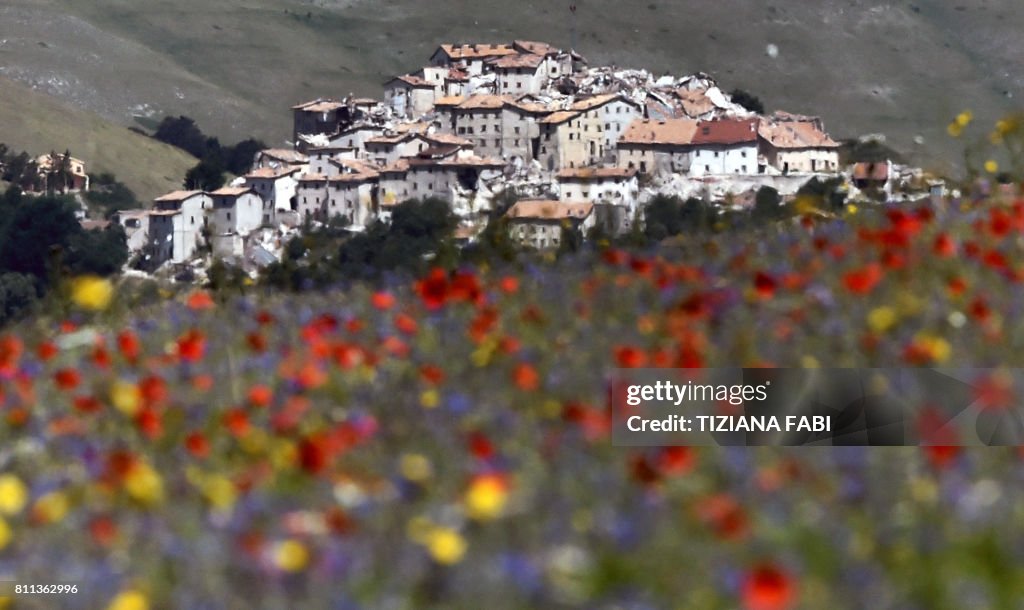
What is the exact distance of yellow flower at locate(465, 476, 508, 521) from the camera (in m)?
5.12

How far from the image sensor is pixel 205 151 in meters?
139

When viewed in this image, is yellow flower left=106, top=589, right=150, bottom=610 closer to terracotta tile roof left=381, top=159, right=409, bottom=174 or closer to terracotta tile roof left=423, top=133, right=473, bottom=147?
terracotta tile roof left=381, top=159, right=409, bottom=174

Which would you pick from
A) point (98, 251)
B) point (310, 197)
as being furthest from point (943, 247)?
point (310, 197)

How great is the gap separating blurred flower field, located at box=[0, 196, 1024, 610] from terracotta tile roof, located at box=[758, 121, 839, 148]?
284ft

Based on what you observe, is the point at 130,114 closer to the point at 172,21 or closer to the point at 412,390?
the point at 172,21

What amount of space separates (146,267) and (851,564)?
90.8 meters

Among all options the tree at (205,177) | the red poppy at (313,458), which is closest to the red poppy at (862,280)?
the red poppy at (313,458)

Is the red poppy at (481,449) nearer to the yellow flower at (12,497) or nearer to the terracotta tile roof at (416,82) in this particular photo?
the yellow flower at (12,497)

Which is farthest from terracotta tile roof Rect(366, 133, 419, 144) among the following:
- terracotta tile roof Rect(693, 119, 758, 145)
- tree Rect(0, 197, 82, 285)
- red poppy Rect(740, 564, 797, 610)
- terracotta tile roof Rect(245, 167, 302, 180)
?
red poppy Rect(740, 564, 797, 610)

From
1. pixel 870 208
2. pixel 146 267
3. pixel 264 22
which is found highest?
pixel 264 22

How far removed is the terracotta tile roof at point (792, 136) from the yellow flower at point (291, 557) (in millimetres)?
89932

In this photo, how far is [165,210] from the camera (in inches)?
3848

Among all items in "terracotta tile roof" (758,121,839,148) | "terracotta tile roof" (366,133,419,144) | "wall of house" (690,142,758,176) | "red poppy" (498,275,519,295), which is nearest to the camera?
"red poppy" (498,275,519,295)

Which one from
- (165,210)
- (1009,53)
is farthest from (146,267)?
(1009,53)
